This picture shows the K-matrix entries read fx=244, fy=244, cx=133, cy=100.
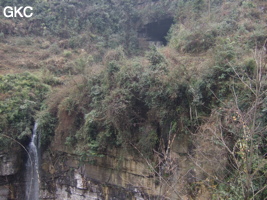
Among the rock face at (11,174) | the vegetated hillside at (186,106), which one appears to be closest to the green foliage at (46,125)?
the vegetated hillside at (186,106)

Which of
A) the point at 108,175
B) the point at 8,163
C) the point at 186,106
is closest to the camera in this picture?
the point at 186,106

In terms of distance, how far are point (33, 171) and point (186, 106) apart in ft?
30.6

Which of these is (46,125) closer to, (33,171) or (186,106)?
(33,171)

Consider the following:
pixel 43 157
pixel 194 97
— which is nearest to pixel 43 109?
pixel 43 157

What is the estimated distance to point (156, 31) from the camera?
25.6 metres

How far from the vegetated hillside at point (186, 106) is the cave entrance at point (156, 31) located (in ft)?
30.0

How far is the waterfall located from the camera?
13055mm

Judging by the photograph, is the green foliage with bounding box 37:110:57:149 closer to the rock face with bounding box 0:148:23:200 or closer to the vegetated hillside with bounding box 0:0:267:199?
the vegetated hillside with bounding box 0:0:267:199

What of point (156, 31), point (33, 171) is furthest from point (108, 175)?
point (156, 31)

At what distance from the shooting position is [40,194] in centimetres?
1305

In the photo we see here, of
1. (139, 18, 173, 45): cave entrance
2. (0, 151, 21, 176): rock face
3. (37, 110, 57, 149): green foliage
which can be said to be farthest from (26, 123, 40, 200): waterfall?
(139, 18, 173, 45): cave entrance

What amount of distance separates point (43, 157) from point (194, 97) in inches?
366

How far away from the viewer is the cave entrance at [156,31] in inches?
971

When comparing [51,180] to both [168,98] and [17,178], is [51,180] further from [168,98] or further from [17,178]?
[168,98]
